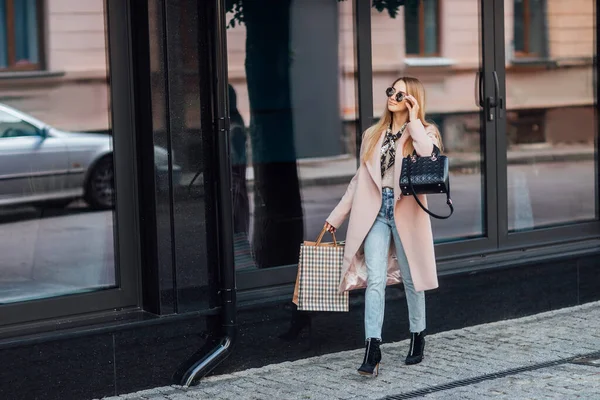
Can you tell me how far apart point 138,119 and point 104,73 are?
341 mm

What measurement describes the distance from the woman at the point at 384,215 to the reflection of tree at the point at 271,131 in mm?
990

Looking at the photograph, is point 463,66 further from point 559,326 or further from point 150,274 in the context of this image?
point 150,274

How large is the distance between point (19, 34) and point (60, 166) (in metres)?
0.81

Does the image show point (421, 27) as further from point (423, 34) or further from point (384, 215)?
point (384, 215)

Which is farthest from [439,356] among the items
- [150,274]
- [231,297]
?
[150,274]

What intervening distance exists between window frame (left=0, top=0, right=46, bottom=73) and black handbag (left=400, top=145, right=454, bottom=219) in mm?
2231

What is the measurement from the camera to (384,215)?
22.7 ft

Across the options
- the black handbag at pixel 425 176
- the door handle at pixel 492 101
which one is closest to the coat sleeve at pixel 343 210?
the black handbag at pixel 425 176

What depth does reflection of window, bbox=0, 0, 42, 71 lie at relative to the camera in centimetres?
644

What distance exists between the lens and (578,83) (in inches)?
381

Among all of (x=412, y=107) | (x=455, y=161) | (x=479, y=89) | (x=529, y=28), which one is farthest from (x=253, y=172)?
(x=529, y=28)

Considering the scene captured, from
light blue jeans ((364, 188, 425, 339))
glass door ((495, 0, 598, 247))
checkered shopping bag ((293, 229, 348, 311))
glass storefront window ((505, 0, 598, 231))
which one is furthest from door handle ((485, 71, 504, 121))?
checkered shopping bag ((293, 229, 348, 311))

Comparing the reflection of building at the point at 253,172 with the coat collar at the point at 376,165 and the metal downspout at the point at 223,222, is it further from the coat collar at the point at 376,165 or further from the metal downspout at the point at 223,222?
the coat collar at the point at 376,165

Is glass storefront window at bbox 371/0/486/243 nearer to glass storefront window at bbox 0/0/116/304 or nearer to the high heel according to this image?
the high heel
